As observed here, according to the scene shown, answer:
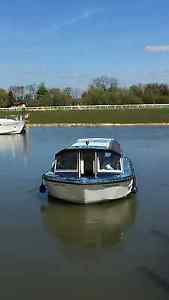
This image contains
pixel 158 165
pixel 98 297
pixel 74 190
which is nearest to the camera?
pixel 98 297

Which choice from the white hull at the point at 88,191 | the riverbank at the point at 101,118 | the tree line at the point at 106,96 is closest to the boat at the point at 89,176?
the white hull at the point at 88,191

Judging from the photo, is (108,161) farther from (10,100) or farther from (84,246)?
(10,100)

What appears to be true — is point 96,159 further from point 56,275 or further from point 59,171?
point 56,275

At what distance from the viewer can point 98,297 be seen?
1103 centimetres

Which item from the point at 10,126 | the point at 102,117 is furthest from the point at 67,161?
the point at 102,117

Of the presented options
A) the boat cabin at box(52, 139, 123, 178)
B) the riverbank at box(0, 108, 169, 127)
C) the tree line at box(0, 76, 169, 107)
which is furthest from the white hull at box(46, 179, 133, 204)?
the tree line at box(0, 76, 169, 107)

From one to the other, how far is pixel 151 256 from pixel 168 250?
60cm

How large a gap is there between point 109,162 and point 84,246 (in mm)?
6727

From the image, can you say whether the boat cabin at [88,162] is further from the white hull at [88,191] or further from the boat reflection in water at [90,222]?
the boat reflection in water at [90,222]

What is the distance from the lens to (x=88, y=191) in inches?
752

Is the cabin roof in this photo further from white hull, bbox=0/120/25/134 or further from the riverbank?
the riverbank

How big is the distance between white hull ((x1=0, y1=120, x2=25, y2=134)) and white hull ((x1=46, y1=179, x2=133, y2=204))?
4308cm

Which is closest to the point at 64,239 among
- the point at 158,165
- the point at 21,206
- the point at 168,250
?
the point at 168,250

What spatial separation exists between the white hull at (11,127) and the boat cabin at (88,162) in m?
41.9
